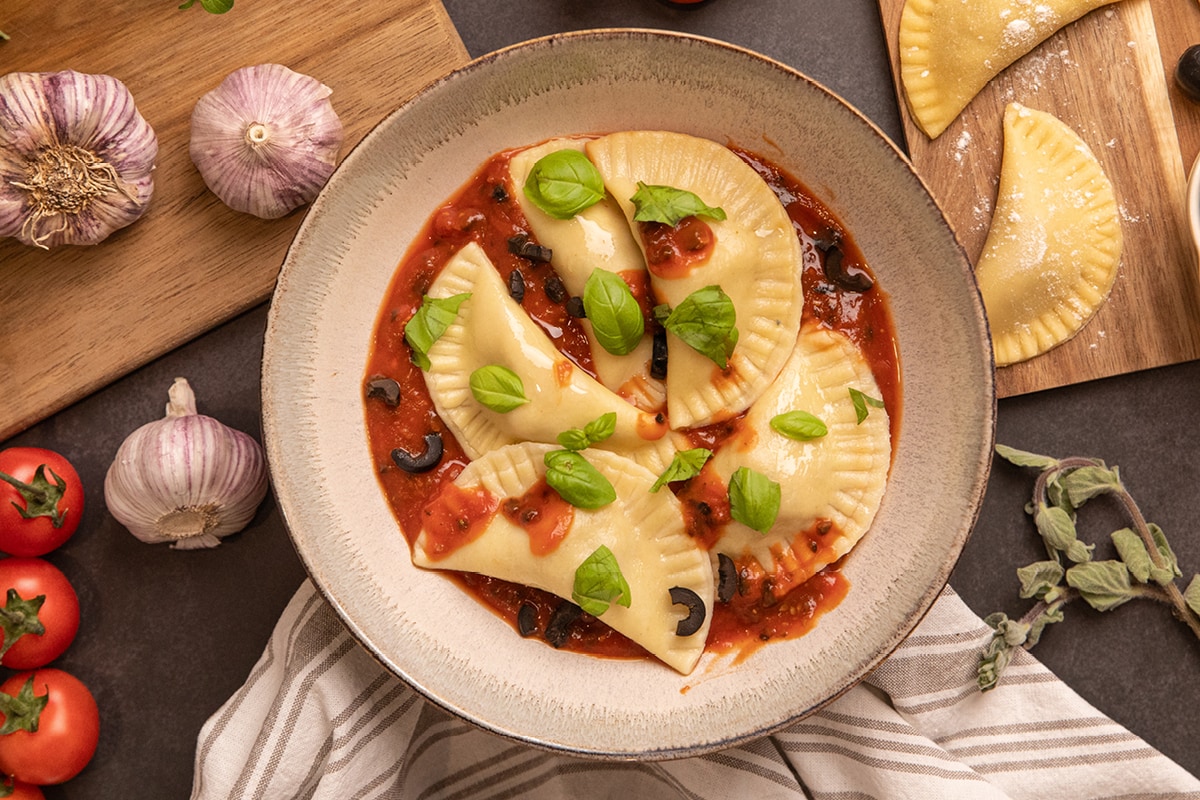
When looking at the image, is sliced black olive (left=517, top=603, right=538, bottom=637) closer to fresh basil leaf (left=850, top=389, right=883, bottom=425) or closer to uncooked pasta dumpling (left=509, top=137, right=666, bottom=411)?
uncooked pasta dumpling (left=509, top=137, right=666, bottom=411)

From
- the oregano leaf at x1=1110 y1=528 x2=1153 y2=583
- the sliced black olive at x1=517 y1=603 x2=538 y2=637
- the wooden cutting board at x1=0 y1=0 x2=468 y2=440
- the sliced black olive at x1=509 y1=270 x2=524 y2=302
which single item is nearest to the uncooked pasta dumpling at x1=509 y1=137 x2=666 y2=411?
the sliced black olive at x1=509 y1=270 x2=524 y2=302

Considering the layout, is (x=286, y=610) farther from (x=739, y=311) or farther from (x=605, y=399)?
(x=739, y=311)

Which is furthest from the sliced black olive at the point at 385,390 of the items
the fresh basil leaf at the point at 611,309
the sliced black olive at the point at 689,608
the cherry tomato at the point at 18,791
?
the cherry tomato at the point at 18,791

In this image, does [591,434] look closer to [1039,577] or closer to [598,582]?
[598,582]

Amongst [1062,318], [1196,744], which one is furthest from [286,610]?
[1196,744]

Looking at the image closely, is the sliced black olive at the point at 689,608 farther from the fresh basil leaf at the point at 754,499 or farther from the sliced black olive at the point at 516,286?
the sliced black olive at the point at 516,286
